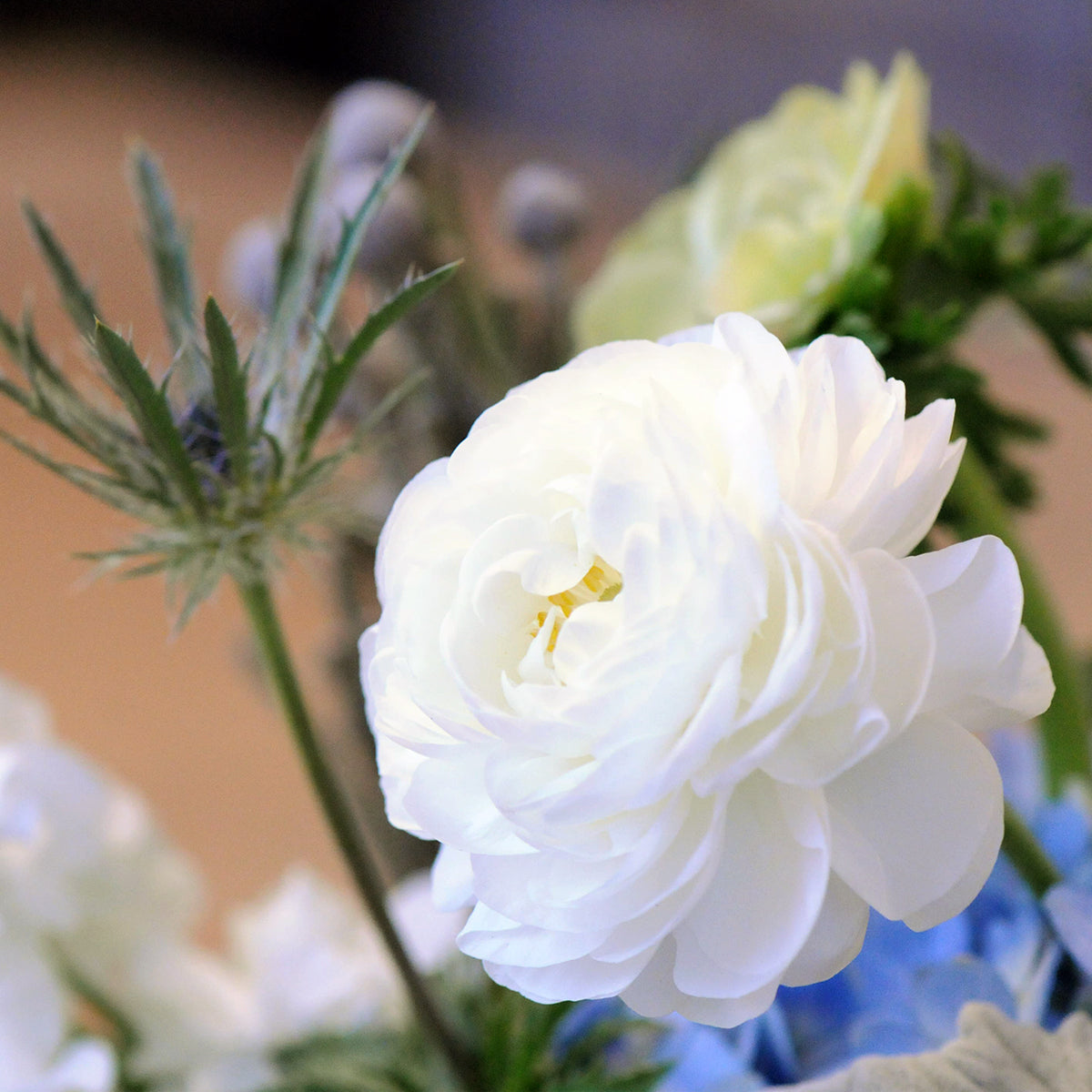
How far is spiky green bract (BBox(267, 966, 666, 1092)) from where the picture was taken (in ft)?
0.87

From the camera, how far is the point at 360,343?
0.21 m

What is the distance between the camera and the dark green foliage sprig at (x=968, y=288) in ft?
0.89

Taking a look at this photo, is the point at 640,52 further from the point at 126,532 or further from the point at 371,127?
the point at 126,532

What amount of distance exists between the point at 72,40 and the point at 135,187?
1569 millimetres

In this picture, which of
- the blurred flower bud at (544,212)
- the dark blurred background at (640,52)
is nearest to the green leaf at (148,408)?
the blurred flower bud at (544,212)

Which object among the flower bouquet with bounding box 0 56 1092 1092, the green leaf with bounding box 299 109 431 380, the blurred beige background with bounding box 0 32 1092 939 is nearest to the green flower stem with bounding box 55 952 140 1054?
the flower bouquet with bounding box 0 56 1092 1092

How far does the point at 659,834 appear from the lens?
152 mm

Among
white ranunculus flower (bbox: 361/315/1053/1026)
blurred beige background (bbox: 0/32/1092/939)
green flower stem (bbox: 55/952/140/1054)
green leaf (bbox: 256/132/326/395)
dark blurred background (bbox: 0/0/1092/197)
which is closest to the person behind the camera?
white ranunculus flower (bbox: 361/315/1053/1026)

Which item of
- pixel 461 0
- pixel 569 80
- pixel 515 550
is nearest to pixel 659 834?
pixel 515 550

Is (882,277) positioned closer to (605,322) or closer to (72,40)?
(605,322)

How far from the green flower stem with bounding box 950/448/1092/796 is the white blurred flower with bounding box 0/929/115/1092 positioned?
268mm

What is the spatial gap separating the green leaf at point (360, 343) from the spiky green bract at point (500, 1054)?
15 centimetres

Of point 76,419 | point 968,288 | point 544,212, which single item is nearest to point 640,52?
point 544,212

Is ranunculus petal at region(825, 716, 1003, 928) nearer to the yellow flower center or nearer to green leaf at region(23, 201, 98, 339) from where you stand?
the yellow flower center
